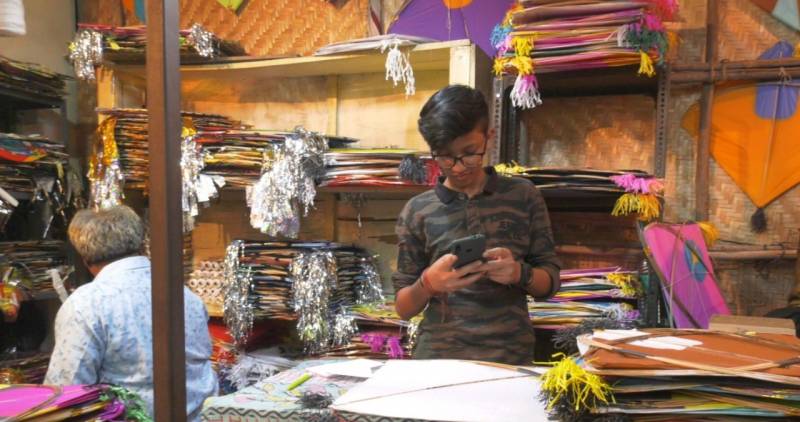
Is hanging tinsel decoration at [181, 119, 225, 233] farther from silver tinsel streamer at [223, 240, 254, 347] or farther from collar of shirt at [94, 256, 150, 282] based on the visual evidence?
collar of shirt at [94, 256, 150, 282]

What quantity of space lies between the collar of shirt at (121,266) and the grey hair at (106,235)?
68mm

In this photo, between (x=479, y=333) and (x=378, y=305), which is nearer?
(x=479, y=333)

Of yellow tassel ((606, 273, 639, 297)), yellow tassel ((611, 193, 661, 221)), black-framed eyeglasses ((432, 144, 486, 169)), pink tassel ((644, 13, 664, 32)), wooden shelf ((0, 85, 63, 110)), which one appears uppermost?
pink tassel ((644, 13, 664, 32))

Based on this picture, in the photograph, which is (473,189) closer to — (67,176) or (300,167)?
(300,167)

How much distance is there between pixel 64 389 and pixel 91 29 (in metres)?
2.42

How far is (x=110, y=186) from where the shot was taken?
2865mm

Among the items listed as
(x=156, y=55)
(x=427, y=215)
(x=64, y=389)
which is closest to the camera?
(x=156, y=55)

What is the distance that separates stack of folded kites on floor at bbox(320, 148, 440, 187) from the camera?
242cm

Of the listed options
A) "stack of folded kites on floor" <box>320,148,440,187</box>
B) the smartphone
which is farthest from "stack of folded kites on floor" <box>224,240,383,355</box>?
the smartphone

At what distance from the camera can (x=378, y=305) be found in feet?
8.91

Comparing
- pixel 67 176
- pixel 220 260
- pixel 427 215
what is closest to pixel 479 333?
pixel 427 215

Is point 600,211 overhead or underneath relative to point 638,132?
underneath

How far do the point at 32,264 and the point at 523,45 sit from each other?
109 inches

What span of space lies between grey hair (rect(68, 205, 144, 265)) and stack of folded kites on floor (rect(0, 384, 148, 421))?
104 centimetres
